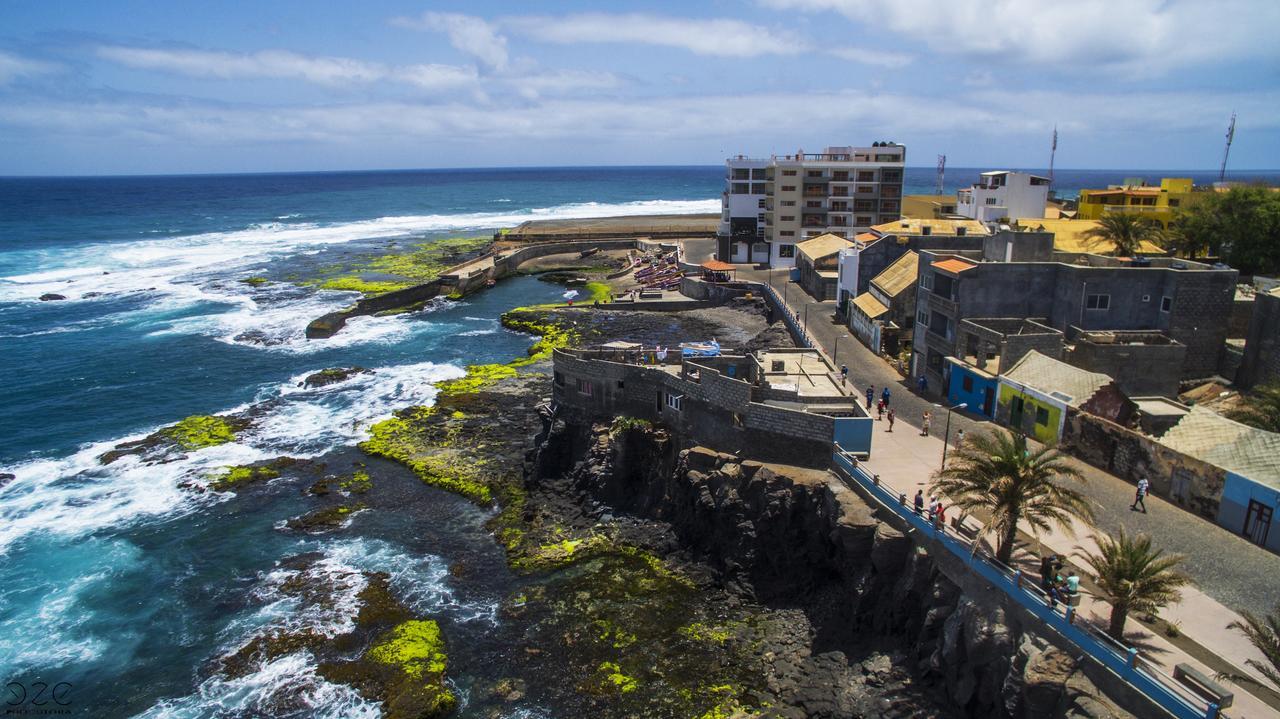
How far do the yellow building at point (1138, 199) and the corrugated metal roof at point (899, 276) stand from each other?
33917 millimetres

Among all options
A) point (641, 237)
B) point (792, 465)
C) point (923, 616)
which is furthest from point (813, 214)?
point (923, 616)

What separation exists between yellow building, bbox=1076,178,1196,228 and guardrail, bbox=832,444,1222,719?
2396 inches

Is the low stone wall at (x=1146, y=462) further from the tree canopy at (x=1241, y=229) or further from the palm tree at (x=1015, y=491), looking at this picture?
the tree canopy at (x=1241, y=229)

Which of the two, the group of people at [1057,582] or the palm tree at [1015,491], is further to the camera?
the palm tree at [1015,491]

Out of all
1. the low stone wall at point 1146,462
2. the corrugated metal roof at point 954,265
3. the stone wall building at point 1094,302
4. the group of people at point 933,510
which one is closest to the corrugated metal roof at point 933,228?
the corrugated metal roof at point 954,265

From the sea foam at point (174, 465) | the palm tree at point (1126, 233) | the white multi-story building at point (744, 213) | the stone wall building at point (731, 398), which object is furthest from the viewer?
the white multi-story building at point (744, 213)

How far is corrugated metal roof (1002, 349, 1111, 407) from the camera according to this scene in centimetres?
3066

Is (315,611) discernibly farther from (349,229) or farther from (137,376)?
(349,229)

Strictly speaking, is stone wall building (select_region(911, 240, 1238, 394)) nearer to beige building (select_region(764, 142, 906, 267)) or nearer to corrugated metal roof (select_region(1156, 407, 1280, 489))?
corrugated metal roof (select_region(1156, 407, 1280, 489))

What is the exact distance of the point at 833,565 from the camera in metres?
27.7

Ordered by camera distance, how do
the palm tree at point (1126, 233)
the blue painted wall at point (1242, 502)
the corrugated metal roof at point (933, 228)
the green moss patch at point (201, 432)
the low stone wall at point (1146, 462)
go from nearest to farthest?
the blue painted wall at point (1242, 502) → the low stone wall at point (1146, 462) → the green moss patch at point (201, 432) → the palm tree at point (1126, 233) → the corrugated metal roof at point (933, 228)

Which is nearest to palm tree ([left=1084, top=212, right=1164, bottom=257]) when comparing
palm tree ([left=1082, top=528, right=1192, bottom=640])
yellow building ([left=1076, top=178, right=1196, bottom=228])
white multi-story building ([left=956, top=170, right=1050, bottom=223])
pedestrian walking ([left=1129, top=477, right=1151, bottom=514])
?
yellow building ([left=1076, top=178, right=1196, bottom=228])

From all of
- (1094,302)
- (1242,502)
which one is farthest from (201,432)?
(1094,302)

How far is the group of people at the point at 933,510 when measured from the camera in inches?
937
